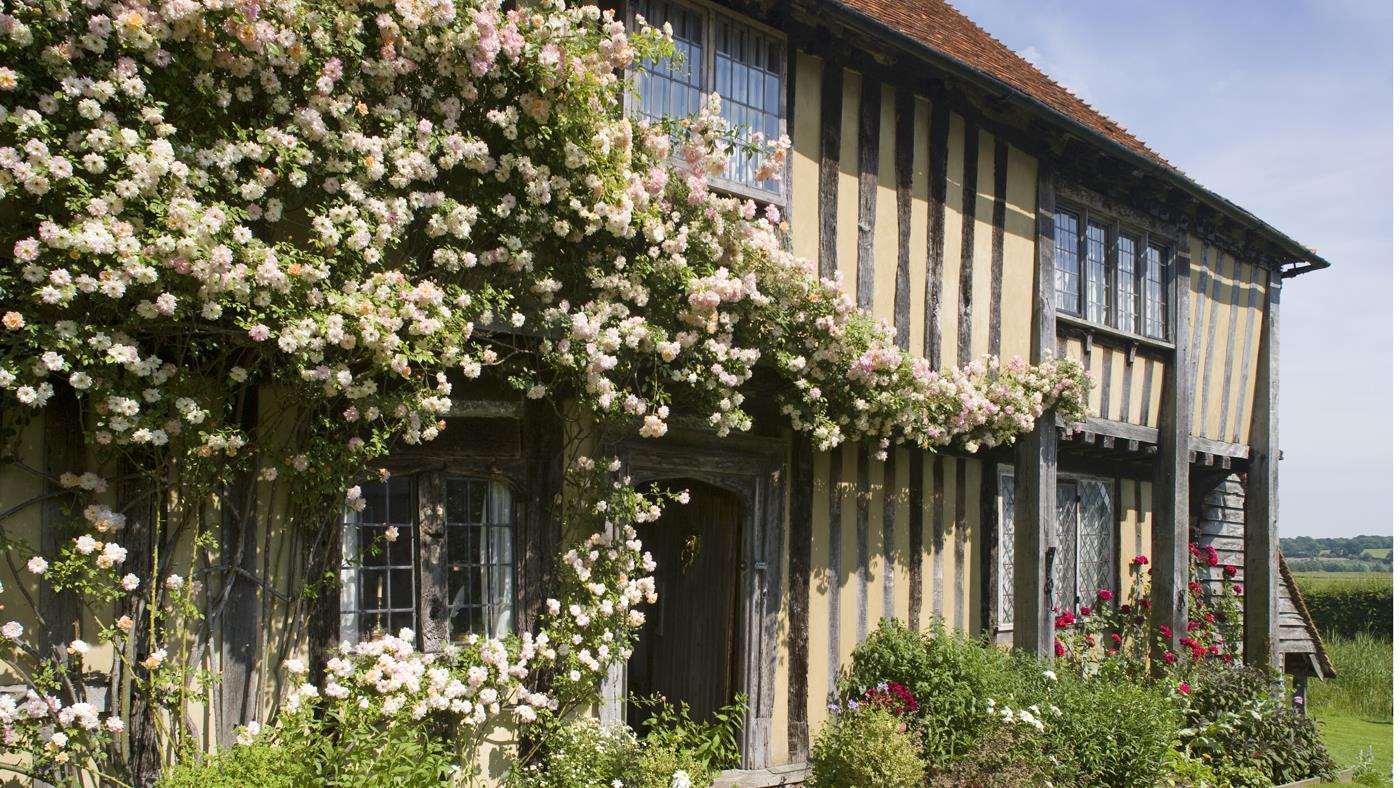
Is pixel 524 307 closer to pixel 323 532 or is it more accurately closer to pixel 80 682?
pixel 323 532

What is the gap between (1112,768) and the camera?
682cm

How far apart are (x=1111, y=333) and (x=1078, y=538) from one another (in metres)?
2.04

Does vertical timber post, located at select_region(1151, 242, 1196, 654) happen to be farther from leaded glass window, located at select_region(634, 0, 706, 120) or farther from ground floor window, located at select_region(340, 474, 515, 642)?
ground floor window, located at select_region(340, 474, 515, 642)

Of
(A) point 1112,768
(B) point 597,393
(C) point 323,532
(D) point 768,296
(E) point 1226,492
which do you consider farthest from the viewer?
(E) point 1226,492

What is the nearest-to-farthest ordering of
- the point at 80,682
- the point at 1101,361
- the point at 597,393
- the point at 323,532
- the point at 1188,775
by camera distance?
1. the point at 80,682
2. the point at 323,532
3. the point at 597,393
4. the point at 1188,775
5. the point at 1101,361

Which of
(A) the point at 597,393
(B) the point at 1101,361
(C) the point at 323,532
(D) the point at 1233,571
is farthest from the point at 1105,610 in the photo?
(C) the point at 323,532

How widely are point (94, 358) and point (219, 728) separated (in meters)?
1.70

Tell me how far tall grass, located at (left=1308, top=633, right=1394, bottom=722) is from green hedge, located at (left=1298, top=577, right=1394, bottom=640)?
15.0 feet

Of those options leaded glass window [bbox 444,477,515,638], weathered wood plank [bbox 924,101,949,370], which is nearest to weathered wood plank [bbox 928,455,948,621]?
weathered wood plank [bbox 924,101,949,370]

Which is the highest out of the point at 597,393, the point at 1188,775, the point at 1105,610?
the point at 597,393

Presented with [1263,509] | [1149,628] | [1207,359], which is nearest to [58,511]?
[1149,628]

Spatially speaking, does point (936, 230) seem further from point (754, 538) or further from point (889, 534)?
point (754, 538)

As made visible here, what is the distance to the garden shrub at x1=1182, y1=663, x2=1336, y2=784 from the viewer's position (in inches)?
322

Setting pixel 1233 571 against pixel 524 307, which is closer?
pixel 524 307
